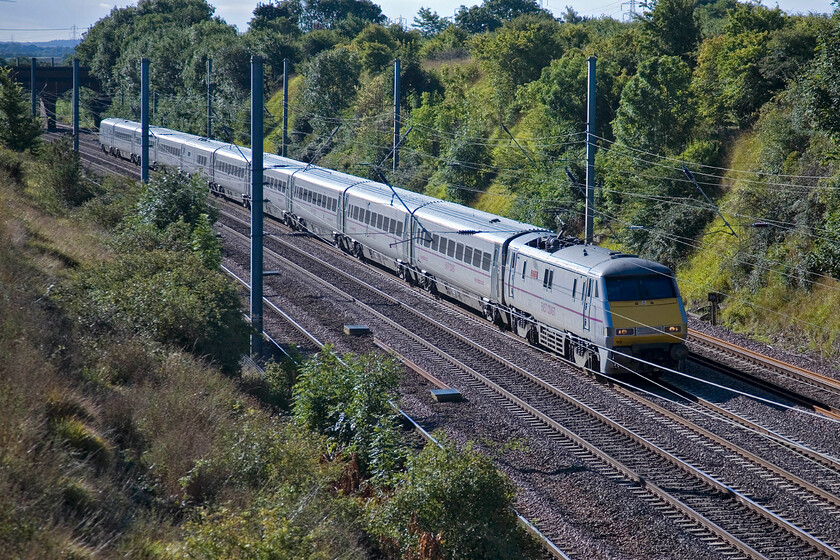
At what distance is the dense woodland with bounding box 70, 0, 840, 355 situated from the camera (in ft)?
74.6

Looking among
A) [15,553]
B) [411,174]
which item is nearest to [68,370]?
[15,553]

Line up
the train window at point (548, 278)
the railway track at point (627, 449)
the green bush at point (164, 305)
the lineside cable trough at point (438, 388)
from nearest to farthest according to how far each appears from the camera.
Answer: the railway track at point (627, 449) → the green bush at point (164, 305) → the lineside cable trough at point (438, 388) → the train window at point (548, 278)

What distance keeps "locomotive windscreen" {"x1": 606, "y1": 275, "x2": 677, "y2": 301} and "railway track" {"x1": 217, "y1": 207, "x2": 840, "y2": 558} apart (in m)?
2.44

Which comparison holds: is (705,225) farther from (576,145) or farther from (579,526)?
(579,526)

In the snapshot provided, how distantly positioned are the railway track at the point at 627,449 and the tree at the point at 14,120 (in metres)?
21.8

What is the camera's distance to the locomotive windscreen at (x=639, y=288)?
17203 millimetres

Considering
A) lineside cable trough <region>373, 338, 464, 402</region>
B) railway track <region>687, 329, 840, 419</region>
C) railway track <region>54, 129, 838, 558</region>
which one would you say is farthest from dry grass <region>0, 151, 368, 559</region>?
railway track <region>687, 329, 840, 419</region>

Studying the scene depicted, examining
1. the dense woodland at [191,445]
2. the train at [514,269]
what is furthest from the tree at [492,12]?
the dense woodland at [191,445]

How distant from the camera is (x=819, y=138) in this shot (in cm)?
2400

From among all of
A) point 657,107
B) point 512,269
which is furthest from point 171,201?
point 657,107

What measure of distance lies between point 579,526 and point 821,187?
15489 mm

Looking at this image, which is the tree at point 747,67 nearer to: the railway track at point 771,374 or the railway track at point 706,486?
the railway track at point 771,374

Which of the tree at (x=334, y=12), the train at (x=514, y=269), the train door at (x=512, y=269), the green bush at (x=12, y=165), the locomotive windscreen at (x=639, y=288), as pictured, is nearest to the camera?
the locomotive windscreen at (x=639, y=288)

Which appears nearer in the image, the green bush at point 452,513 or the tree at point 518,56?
the green bush at point 452,513
